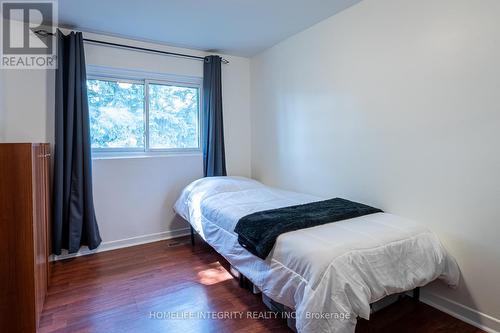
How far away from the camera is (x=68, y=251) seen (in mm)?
2830

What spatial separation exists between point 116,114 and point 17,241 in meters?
1.90

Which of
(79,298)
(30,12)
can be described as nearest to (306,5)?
(30,12)

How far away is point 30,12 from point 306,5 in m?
2.47

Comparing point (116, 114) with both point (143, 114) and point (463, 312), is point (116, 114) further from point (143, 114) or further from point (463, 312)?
point (463, 312)

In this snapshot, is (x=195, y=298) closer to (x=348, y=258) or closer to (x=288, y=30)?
(x=348, y=258)

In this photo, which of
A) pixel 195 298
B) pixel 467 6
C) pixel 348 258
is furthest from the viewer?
pixel 195 298

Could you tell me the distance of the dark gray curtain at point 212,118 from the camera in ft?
11.5

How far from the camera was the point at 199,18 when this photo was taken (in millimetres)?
2605

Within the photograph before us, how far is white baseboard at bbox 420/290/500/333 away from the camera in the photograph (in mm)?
1703

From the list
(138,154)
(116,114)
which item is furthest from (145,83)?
(138,154)

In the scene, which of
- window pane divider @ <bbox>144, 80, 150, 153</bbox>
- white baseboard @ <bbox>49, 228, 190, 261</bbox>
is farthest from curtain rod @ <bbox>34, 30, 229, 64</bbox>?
white baseboard @ <bbox>49, 228, 190, 261</bbox>

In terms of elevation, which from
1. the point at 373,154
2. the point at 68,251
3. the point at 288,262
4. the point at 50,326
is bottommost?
the point at 50,326

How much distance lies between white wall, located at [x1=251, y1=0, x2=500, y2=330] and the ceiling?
0.29m

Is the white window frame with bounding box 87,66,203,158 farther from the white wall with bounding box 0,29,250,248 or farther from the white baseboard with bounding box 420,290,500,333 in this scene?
the white baseboard with bounding box 420,290,500,333
